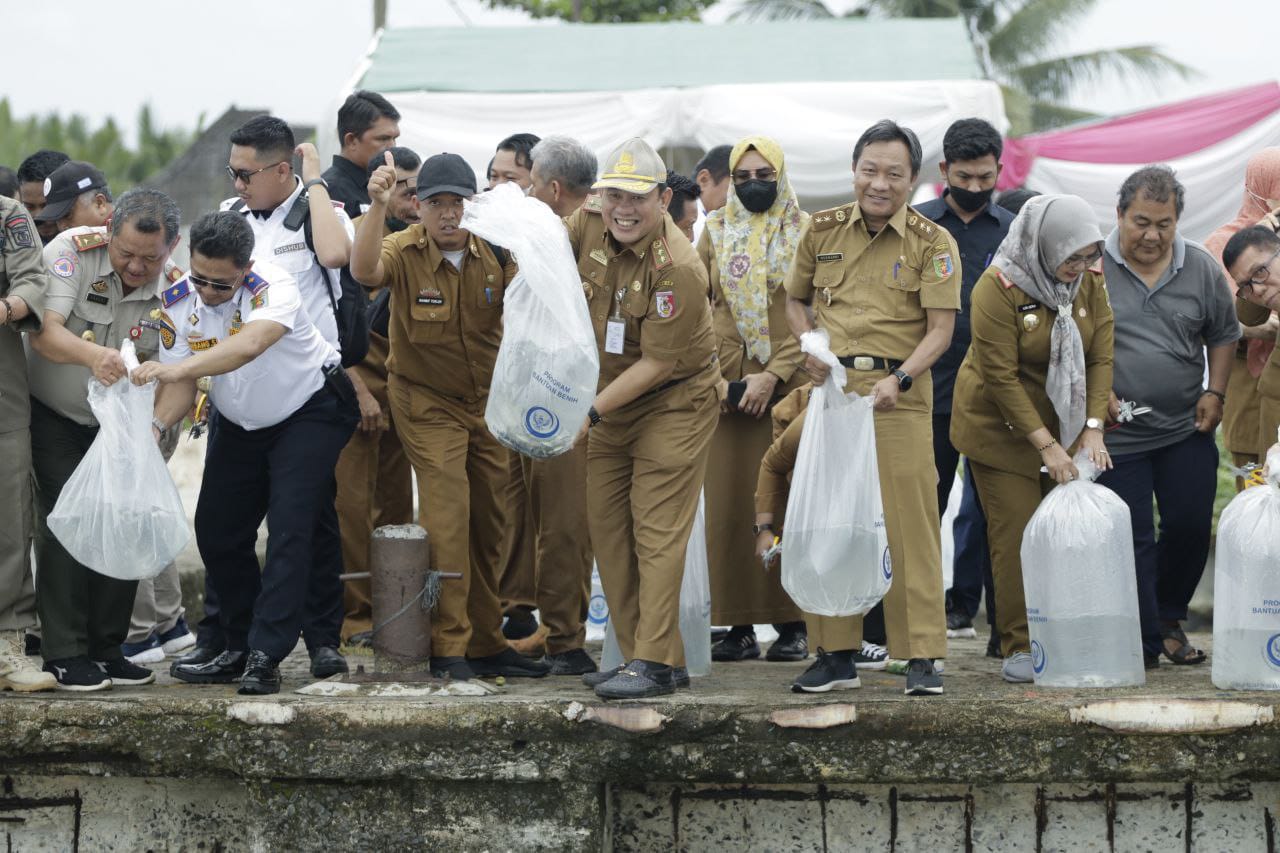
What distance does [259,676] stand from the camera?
15.0 ft

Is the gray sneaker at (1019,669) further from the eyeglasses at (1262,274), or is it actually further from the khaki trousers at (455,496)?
the khaki trousers at (455,496)

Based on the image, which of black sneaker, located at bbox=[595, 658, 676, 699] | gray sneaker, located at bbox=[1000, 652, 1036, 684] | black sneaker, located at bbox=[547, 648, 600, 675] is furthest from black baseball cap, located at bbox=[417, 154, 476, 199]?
gray sneaker, located at bbox=[1000, 652, 1036, 684]

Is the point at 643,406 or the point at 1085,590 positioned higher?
the point at 643,406

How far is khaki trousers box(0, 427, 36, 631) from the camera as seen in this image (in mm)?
4645

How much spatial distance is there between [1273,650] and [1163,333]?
127 cm

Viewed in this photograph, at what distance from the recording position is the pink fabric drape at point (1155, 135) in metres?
11.4

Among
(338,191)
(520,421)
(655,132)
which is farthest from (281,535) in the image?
(655,132)

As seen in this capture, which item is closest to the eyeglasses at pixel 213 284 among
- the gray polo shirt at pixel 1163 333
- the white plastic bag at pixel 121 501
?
the white plastic bag at pixel 121 501

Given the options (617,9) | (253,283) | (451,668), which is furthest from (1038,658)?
(617,9)

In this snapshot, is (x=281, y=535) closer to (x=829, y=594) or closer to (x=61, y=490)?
(x=61, y=490)

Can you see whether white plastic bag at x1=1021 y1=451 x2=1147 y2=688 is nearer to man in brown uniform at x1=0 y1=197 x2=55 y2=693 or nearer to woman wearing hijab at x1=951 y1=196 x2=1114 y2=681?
woman wearing hijab at x1=951 y1=196 x2=1114 y2=681

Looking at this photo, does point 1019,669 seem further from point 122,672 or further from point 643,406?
point 122,672

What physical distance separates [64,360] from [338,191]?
4.82ft

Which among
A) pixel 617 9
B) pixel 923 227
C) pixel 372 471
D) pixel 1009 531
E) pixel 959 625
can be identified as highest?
pixel 617 9
